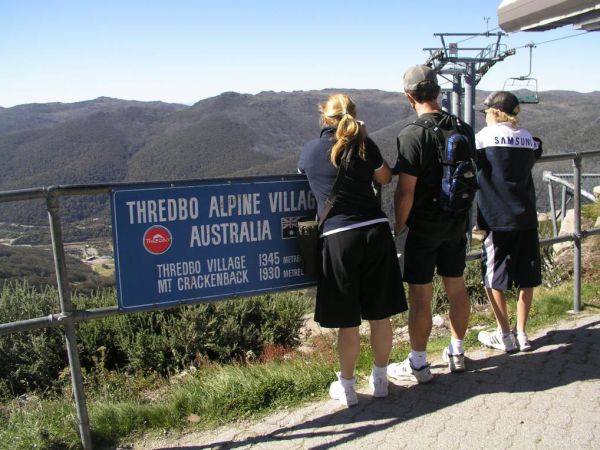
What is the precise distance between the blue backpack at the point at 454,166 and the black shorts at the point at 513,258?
747 millimetres

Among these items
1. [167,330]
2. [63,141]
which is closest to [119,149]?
[63,141]

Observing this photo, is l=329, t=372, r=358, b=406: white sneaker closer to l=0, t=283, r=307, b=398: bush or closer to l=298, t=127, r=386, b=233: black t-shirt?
l=298, t=127, r=386, b=233: black t-shirt

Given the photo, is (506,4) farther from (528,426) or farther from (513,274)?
(528,426)

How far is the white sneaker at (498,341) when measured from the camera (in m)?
4.03

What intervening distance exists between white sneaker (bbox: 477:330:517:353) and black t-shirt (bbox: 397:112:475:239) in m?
0.97

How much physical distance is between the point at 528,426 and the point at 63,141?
175882mm

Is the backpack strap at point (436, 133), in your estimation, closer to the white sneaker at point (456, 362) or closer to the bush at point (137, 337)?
the white sneaker at point (456, 362)

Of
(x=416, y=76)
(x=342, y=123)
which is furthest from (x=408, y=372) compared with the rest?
(x=416, y=76)

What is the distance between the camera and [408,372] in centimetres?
368

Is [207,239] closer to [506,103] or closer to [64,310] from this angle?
[64,310]

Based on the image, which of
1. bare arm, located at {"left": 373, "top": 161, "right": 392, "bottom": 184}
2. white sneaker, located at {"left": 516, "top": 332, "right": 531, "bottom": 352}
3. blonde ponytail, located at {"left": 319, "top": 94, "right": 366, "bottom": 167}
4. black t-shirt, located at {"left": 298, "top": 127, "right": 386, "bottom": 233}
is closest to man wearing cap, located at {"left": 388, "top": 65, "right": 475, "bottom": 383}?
bare arm, located at {"left": 373, "top": 161, "right": 392, "bottom": 184}

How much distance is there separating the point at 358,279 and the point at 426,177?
27.4 inches

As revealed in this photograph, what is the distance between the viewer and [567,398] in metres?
3.34

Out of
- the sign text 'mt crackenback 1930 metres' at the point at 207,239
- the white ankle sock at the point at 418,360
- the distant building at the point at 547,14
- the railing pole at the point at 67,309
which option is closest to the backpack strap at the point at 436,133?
the sign text 'mt crackenback 1930 metres' at the point at 207,239
